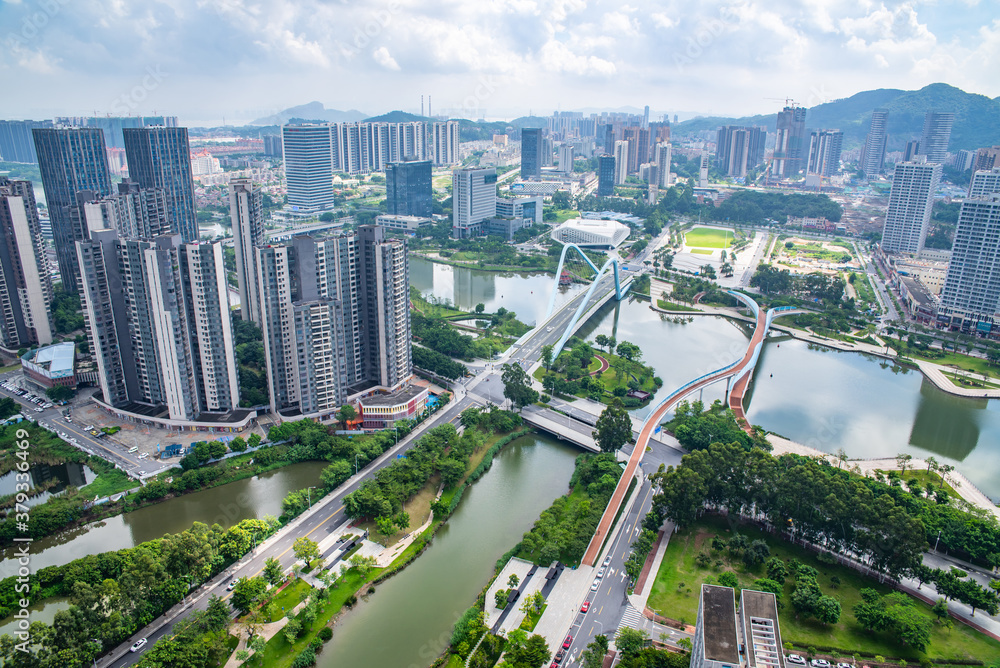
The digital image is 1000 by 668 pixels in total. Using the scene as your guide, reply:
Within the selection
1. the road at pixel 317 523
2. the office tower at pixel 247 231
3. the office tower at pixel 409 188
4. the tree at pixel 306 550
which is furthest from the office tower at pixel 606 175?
the tree at pixel 306 550

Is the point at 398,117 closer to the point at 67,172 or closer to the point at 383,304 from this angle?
the point at 67,172

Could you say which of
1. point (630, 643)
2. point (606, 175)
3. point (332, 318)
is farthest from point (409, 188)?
point (630, 643)

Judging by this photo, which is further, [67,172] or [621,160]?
[621,160]

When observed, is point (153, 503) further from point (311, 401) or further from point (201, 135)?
point (201, 135)

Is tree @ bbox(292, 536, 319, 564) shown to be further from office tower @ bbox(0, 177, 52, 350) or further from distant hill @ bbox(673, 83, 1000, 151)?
distant hill @ bbox(673, 83, 1000, 151)

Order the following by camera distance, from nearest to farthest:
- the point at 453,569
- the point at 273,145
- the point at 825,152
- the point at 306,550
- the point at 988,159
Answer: the point at 306,550 < the point at 453,569 < the point at 988,159 < the point at 825,152 < the point at 273,145

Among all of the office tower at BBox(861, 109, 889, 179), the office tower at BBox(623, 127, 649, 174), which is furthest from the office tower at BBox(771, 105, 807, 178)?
the office tower at BBox(623, 127, 649, 174)

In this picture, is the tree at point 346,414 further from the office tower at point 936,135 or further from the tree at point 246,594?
the office tower at point 936,135
